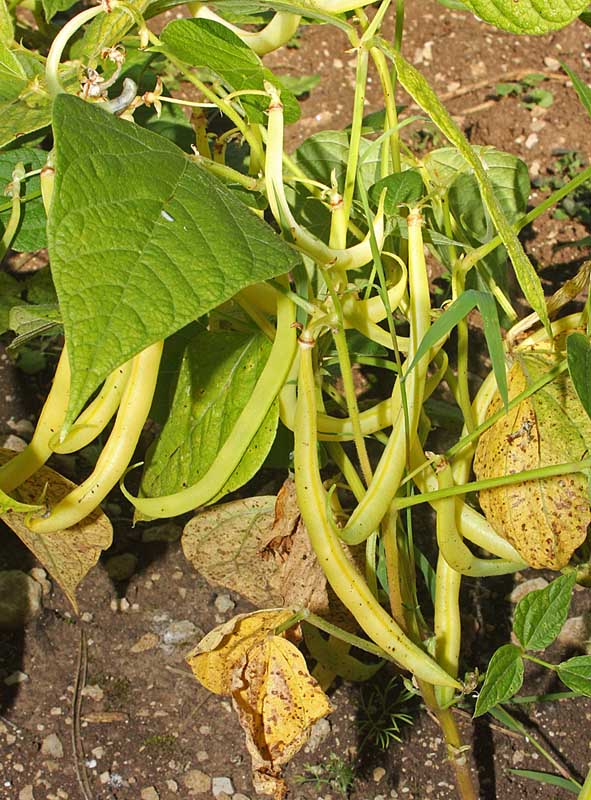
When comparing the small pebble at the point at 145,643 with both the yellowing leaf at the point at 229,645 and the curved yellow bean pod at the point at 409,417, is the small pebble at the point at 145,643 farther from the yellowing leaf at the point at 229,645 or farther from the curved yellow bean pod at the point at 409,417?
the curved yellow bean pod at the point at 409,417

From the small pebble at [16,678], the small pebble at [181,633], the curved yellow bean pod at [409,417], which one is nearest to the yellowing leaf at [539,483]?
the curved yellow bean pod at [409,417]

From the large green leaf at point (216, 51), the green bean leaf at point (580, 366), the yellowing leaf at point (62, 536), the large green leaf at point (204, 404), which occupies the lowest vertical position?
the yellowing leaf at point (62, 536)

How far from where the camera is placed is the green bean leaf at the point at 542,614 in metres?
0.91

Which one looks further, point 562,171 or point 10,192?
point 562,171

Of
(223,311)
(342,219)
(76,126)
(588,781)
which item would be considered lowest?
(588,781)

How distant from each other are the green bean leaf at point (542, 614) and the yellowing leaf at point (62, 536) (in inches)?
16.2

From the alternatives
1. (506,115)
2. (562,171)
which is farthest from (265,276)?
(506,115)

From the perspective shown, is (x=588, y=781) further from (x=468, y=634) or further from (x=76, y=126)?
(x=76, y=126)

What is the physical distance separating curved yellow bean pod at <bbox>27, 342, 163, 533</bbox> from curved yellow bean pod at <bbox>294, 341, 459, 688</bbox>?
0.13 m

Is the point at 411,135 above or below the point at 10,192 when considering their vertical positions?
below

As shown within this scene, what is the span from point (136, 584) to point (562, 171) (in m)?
1.38

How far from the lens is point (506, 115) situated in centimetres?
238

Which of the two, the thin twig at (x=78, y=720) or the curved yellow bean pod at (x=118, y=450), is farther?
the thin twig at (x=78, y=720)

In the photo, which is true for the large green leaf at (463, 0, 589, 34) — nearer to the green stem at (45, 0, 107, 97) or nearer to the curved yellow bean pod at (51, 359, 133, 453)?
the green stem at (45, 0, 107, 97)
